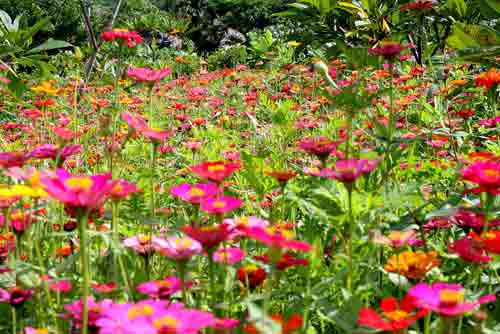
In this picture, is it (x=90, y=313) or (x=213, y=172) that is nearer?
(x=90, y=313)

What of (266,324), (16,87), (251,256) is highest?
(16,87)

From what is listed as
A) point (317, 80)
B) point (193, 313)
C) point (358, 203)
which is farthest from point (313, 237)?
point (317, 80)

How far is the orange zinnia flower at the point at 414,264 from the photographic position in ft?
2.06

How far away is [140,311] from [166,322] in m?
0.04

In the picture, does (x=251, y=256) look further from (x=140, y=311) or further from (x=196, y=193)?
(x=140, y=311)

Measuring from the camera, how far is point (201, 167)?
2.39 ft

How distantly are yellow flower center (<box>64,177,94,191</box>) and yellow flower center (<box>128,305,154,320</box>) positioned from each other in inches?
4.7

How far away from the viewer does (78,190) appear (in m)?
0.49

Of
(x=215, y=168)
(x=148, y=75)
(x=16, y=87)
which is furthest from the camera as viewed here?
(x=16, y=87)

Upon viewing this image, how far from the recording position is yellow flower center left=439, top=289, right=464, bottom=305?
50 centimetres

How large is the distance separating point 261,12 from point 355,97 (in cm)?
1187

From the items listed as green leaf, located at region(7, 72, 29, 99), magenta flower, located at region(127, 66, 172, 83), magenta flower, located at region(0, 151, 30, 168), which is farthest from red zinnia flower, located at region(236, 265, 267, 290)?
green leaf, located at region(7, 72, 29, 99)

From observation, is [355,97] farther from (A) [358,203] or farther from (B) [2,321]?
(B) [2,321]

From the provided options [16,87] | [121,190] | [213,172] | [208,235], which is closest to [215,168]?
[213,172]
